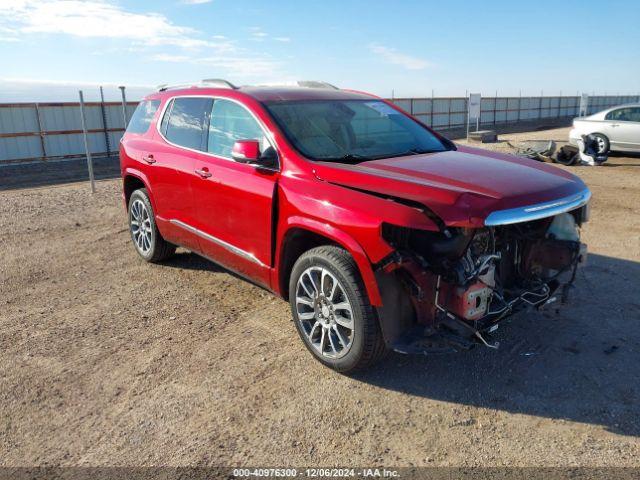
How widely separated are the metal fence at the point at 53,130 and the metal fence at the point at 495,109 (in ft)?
40.8

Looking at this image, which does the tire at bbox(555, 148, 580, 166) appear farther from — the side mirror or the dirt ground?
the side mirror

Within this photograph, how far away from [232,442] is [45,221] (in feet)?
23.2

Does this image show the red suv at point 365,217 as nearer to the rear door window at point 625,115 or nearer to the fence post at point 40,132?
the rear door window at point 625,115

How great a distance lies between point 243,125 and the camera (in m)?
4.37

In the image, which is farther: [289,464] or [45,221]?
[45,221]

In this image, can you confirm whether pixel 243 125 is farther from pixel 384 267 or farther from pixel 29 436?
pixel 29 436

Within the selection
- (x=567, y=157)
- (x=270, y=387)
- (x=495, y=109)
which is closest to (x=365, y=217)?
(x=270, y=387)

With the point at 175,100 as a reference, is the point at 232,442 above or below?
below

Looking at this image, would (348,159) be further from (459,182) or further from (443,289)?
(443,289)

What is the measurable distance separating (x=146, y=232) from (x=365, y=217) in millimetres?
3610

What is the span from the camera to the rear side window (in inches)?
228

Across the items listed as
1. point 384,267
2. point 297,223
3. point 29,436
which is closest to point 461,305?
point 384,267

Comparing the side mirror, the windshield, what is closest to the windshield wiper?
the windshield

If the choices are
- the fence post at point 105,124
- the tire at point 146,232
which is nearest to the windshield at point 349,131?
the tire at point 146,232
